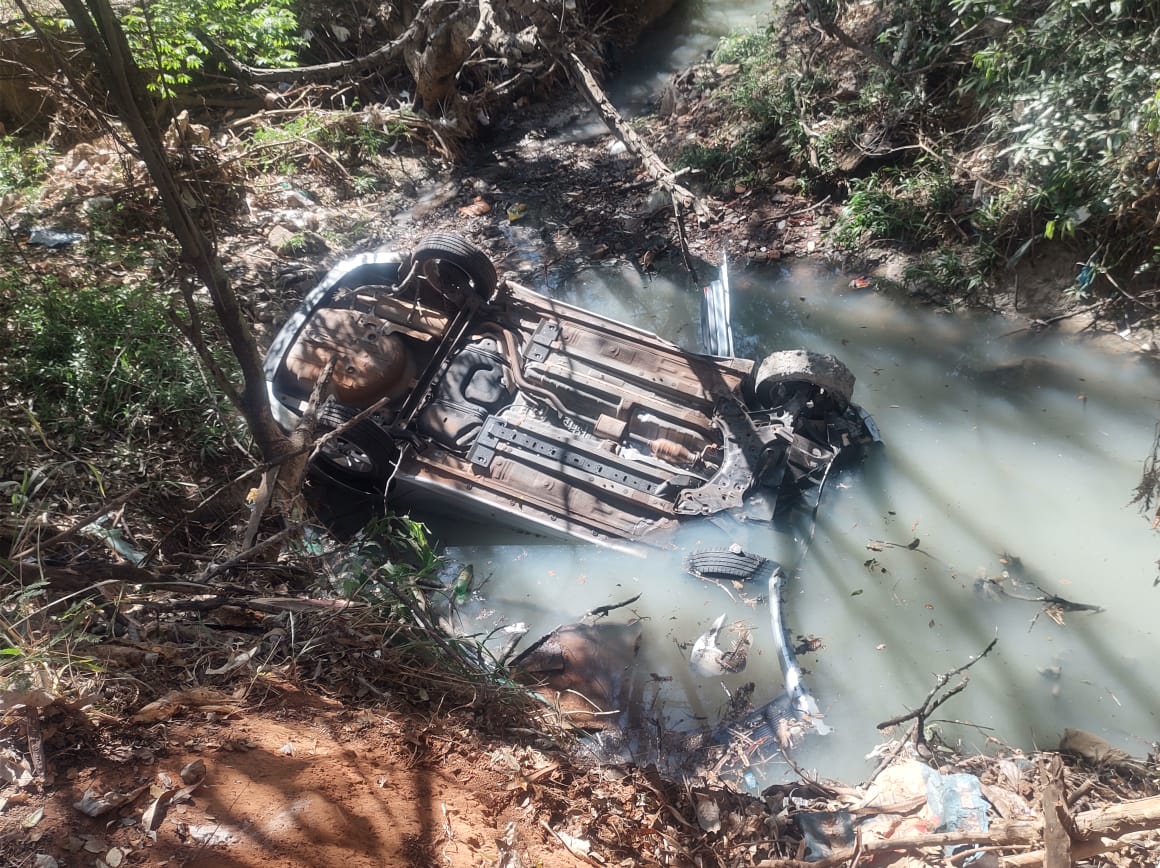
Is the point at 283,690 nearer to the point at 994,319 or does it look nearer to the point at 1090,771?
the point at 1090,771

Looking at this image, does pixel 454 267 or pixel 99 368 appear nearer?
pixel 99 368

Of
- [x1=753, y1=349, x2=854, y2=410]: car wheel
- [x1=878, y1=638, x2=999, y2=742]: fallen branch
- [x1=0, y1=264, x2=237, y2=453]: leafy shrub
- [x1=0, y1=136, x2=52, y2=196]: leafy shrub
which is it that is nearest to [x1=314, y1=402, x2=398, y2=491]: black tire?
[x1=0, y1=264, x2=237, y2=453]: leafy shrub

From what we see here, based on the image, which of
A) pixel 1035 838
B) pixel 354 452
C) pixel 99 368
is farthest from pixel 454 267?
pixel 1035 838

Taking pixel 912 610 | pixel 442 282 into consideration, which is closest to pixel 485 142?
pixel 442 282

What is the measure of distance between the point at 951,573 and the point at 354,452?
3.62 m

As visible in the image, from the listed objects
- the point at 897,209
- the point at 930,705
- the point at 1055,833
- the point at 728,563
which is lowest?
the point at 930,705

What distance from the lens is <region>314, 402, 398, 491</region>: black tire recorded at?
162 inches

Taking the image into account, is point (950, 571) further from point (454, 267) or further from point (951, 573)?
point (454, 267)

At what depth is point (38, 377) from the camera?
14.5ft

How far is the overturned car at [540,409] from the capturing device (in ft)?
13.2

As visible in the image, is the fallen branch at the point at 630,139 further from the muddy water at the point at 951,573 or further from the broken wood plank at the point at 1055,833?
the broken wood plank at the point at 1055,833

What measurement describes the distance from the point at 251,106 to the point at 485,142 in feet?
9.18

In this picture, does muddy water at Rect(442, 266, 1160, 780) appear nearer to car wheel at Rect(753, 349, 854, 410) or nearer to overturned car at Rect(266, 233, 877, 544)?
overturned car at Rect(266, 233, 877, 544)

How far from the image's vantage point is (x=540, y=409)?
4484 mm
